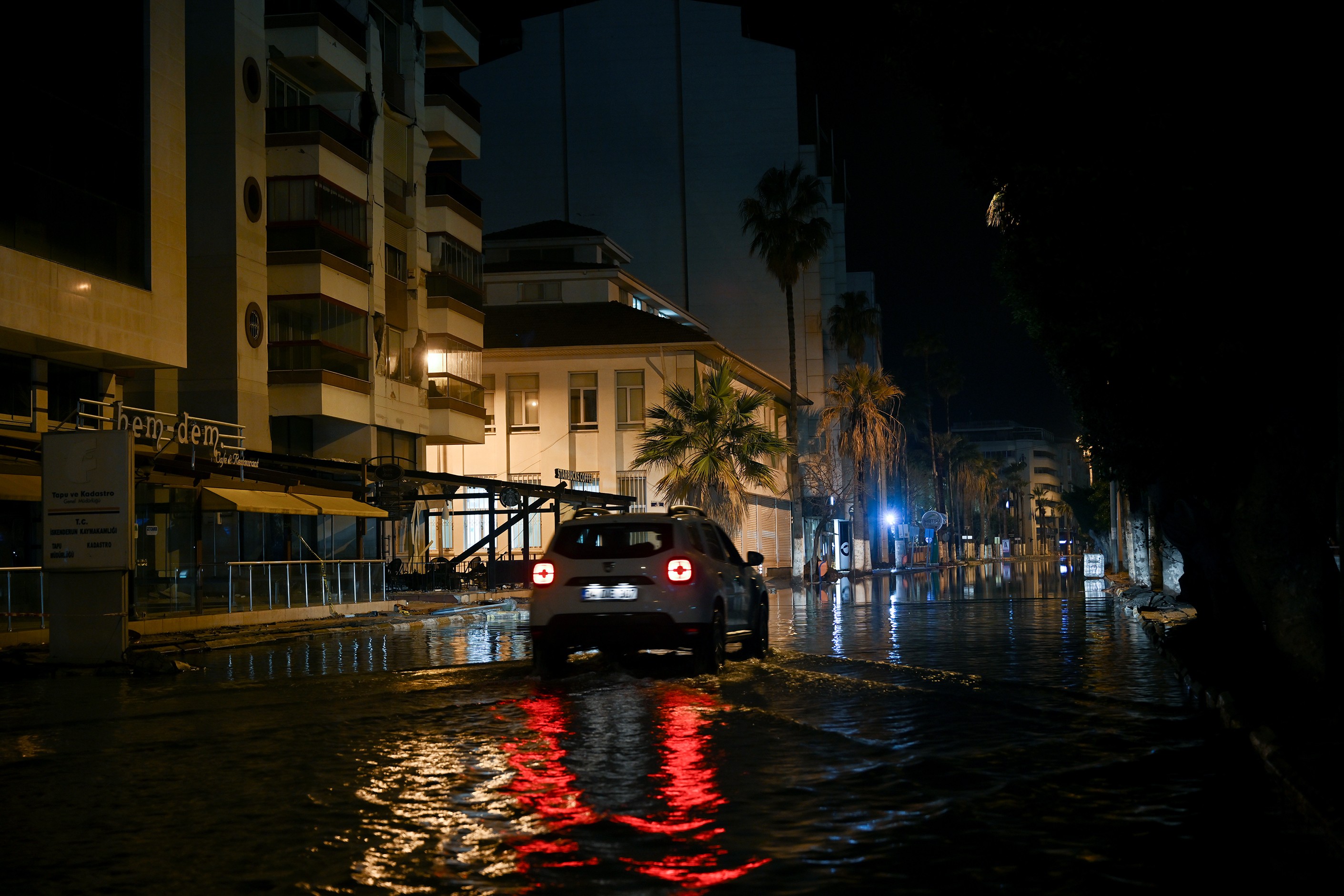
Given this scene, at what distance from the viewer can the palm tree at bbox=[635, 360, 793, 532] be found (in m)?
47.8

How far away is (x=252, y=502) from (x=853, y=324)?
56609mm

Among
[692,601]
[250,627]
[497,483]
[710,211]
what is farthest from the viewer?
[710,211]

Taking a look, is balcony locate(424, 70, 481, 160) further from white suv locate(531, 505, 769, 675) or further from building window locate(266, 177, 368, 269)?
white suv locate(531, 505, 769, 675)

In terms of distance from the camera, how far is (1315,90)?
10.3m

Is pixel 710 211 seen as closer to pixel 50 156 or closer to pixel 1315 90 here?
pixel 50 156

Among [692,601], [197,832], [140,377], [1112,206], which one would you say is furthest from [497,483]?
[197,832]

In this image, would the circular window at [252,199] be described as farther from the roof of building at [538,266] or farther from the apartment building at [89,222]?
the roof of building at [538,266]

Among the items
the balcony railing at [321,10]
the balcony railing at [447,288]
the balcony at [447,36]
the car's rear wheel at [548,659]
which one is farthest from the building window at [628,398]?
the car's rear wheel at [548,659]

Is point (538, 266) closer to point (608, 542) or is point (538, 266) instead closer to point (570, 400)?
point (570, 400)

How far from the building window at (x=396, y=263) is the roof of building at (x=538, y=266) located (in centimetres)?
1812

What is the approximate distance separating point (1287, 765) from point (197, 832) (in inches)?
238

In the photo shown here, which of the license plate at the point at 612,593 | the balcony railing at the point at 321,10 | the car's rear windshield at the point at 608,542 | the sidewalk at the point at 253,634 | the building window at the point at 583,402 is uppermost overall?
the balcony railing at the point at 321,10

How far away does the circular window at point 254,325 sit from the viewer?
37688 millimetres

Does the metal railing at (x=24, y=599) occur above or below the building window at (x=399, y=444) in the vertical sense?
below
